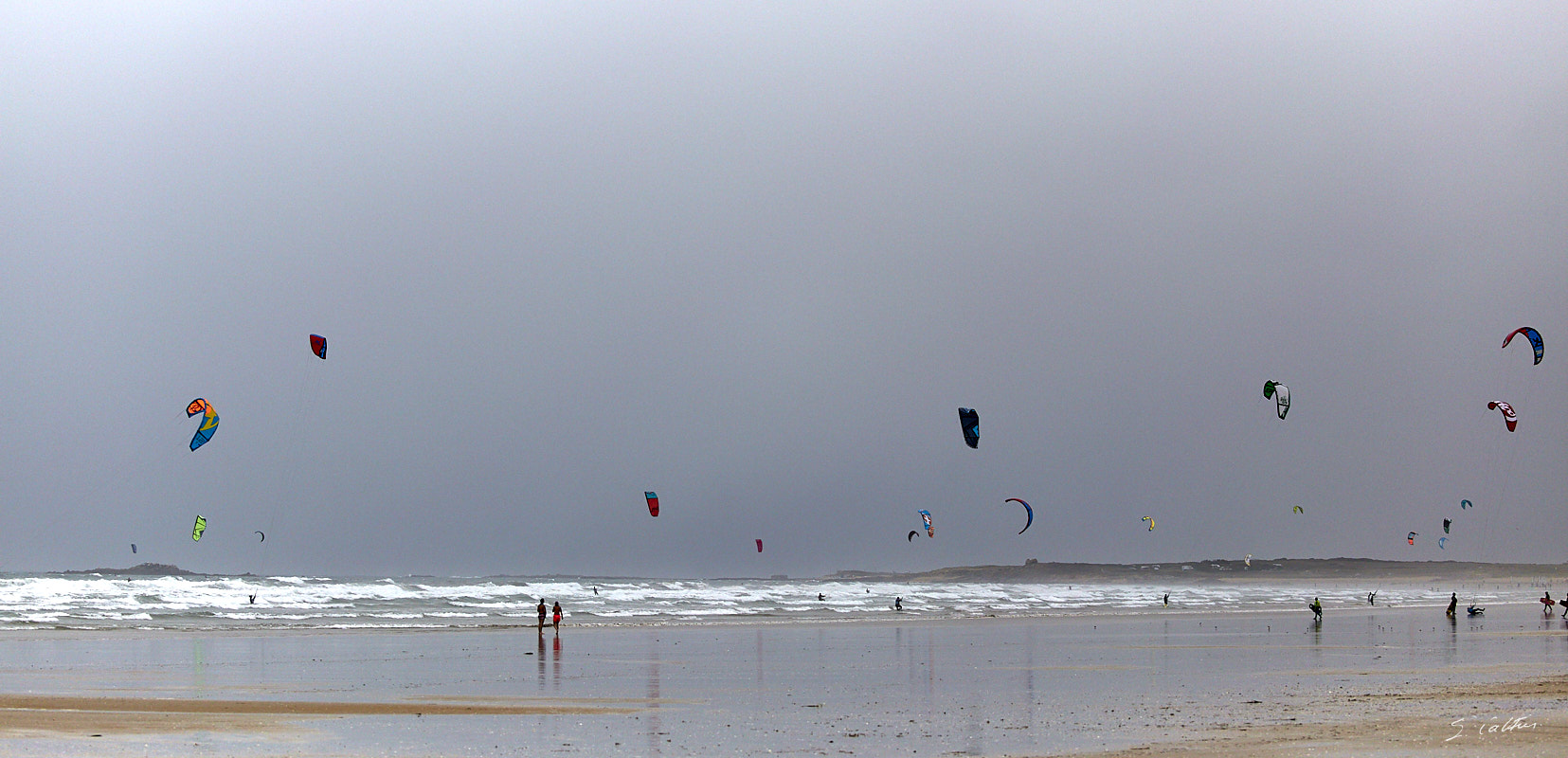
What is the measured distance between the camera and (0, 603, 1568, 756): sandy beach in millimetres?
10688

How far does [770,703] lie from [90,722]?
6938 mm

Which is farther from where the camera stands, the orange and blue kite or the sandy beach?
the orange and blue kite

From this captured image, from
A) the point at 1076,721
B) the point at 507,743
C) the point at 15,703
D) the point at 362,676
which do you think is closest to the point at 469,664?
the point at 362,676

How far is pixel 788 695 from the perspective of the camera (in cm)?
1498

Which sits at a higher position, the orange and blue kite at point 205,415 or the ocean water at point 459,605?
the orange and blue kite at point 205,415

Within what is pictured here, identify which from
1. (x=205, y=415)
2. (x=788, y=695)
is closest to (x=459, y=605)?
(x=205, y=415)

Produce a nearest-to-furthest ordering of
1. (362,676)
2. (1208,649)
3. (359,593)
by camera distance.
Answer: (362,676) < (1208,649) < (359,593)

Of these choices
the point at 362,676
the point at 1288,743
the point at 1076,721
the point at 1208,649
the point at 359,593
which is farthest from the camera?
the point at 359,593

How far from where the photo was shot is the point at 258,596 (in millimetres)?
51562

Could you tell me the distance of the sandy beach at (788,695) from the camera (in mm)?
10688

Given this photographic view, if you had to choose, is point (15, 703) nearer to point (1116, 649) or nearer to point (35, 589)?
point (1116, 649)

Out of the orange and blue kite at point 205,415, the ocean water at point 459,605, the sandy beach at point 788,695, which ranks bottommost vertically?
the ocean water at point 459,605

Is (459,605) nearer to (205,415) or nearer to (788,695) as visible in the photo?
(205,415)

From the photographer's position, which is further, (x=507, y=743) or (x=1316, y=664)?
(x=1316, y=664)
